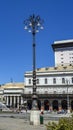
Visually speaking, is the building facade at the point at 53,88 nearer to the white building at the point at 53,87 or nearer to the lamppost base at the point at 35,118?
the white building at the point at 53,87

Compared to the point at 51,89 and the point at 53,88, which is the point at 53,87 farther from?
the point at 51,89

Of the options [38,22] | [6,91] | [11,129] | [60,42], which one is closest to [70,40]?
[60,42]

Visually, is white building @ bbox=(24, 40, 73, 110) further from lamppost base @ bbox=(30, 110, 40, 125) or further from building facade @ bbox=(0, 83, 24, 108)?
lamppost base @ bbox=(30, 110, 40, 125)

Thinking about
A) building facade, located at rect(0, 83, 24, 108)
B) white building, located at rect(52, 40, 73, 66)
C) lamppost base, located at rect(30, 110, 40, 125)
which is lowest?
lamppost base, located at rect(30, 110, 40, 125)

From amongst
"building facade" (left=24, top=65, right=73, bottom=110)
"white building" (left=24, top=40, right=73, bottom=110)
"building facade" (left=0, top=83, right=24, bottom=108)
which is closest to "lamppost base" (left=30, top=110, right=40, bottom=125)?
"white building" (left=24, top=40, right=73, bottom=110)

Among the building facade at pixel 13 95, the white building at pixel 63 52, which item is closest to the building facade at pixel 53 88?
the building facade at pixel 13 95

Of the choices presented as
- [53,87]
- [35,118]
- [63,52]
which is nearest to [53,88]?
[53,87]

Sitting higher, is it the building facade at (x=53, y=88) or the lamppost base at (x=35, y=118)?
the building facade at (x=53, y=88)

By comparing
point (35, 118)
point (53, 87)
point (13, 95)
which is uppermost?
A: point (53, 87)

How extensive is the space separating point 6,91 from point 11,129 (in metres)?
79.3

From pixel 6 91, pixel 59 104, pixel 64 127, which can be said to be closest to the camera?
pixel 64 127

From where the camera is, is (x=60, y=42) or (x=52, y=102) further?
(x=60, y=42)

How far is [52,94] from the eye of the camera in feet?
289

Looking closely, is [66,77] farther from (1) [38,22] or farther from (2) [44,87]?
(1) [38,22]
